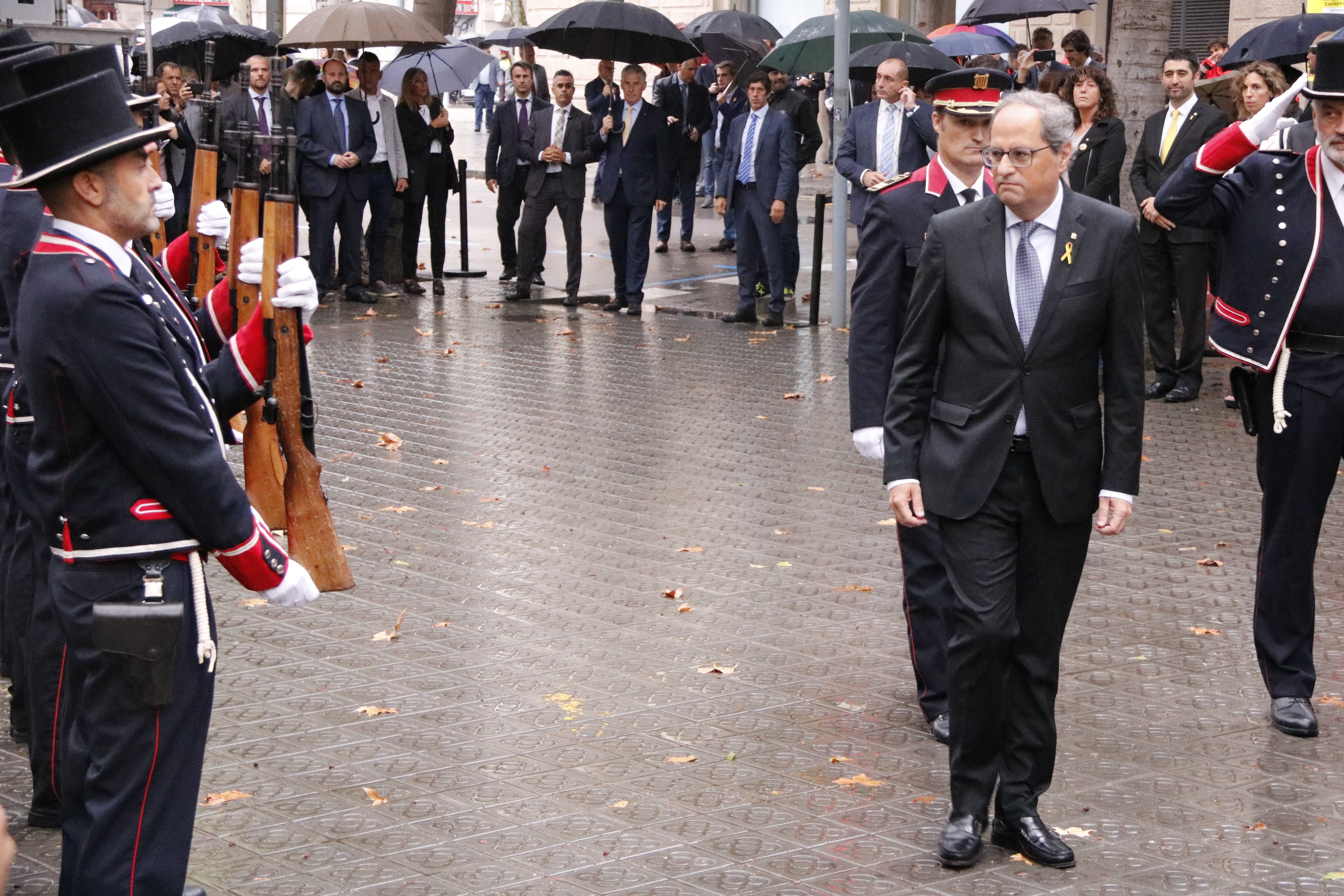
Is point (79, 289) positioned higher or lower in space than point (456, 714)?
higher

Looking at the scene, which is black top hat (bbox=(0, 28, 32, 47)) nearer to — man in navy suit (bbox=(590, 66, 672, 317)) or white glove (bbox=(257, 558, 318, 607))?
white glove (bbox=(257, 558, 318, 607))

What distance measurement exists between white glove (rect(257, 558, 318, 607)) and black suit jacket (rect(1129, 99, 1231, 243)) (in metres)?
8.83

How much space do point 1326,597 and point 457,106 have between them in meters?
55.8

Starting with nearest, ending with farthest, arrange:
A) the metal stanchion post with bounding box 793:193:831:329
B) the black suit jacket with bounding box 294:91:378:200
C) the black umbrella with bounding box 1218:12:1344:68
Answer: the black umbrella with bounding box 1218:12:1344:68 → the metal stanchion post with bounding box 793:193:831:329 → the black suit jacket with bounding box 294:91:378:200

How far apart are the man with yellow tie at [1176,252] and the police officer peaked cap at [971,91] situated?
21.1ft

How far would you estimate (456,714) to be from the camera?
587cm

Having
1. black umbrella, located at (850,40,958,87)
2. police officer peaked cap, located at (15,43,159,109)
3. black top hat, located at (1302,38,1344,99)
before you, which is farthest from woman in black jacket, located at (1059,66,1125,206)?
police officer peaked cap, located at (15,43,159,109)

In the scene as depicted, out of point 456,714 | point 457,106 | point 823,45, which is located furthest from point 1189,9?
point 457,106

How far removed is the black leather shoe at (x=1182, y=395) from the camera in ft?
38.5

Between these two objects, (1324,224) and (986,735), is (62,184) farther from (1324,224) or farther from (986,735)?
(1324,224)

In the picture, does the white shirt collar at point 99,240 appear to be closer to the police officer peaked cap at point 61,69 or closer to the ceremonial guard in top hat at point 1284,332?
the police officer peaked cap at point 61,69

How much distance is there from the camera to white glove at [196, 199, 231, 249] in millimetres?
5582

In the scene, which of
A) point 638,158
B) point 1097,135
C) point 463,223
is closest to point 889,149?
point 1097,135

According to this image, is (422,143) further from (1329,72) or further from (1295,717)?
(1295,717)
